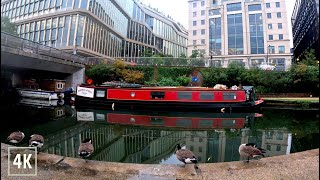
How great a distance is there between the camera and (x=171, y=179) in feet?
8.86

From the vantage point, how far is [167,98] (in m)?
12.0

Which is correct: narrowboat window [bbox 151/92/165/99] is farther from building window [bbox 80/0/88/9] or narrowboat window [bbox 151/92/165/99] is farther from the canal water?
building window [bbox 80/0/88/9]

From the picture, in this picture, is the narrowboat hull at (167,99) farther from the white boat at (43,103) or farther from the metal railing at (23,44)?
the metal railing at (23,44)

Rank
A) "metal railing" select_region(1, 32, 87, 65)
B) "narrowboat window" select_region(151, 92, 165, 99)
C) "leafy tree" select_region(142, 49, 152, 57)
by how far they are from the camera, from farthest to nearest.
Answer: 1. "leafy tree" select_region(142, 49, 152, 57)
2. "narrowboat window" select_region(151, 92, 165, 99)
3. "metal railing" select_region(1, 32, 87, 65)

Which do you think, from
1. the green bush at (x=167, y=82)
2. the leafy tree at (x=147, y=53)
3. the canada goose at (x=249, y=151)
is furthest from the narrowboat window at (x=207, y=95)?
the leafy tree at (x=147, y=53)

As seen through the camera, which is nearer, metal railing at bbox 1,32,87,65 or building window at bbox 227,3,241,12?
metal railing at bbox 1,32,87,65

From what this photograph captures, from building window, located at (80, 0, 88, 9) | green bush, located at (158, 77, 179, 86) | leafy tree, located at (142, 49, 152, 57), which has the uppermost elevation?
leafy tree, located at (142, 49, 152, 57)

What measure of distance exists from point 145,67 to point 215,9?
16.8 m

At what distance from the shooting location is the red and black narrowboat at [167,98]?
11.6 meters

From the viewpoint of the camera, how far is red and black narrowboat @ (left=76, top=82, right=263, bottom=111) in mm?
11609

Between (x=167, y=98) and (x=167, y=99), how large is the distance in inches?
1.8

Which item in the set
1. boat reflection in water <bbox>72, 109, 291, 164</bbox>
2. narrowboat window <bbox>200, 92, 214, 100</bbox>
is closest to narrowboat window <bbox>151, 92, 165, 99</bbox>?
narrowboat window <bbox>200, 92, 214, 100</bbox>

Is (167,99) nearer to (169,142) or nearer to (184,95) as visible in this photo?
(184,95)

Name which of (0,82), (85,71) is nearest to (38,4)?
(0,82)
